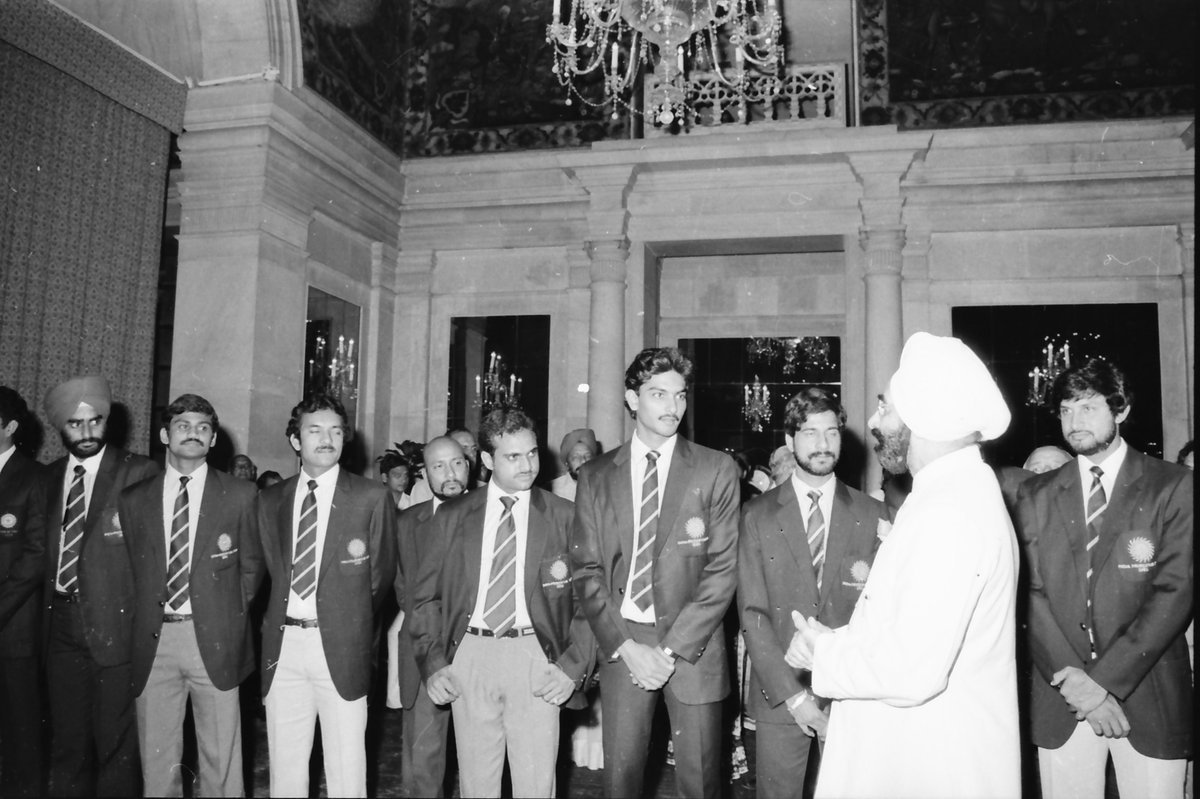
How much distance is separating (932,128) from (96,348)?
7.86m

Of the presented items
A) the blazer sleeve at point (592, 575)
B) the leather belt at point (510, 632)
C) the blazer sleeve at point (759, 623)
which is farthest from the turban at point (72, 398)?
the blazer sleeve at point (759, 623)

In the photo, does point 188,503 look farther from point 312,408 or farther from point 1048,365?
point 1048,365

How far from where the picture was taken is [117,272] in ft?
23.1

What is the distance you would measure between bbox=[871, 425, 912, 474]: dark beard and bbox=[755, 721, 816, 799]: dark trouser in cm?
137

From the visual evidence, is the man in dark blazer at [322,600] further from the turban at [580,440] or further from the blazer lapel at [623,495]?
the turban at [580,440]

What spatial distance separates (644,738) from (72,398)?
3.12 metres

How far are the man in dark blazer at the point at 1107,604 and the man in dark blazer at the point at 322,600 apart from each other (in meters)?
2.68

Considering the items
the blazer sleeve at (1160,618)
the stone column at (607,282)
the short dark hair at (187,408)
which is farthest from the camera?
the stone column at (607,282)

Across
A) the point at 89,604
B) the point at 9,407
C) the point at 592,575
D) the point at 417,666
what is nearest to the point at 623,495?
the point at 592,575

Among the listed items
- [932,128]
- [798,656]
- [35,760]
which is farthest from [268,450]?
[932,128]

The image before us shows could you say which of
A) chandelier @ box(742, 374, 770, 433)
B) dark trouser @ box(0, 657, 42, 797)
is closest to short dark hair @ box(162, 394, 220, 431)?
dark trouser @ box(0, 657, 42, 797)

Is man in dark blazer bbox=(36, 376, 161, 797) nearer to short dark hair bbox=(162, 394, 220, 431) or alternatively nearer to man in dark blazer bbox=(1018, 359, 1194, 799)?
short dark hair bbox=(162, 394, 220, 431)

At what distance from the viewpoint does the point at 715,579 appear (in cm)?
341

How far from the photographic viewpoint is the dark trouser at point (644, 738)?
3.27 meters
